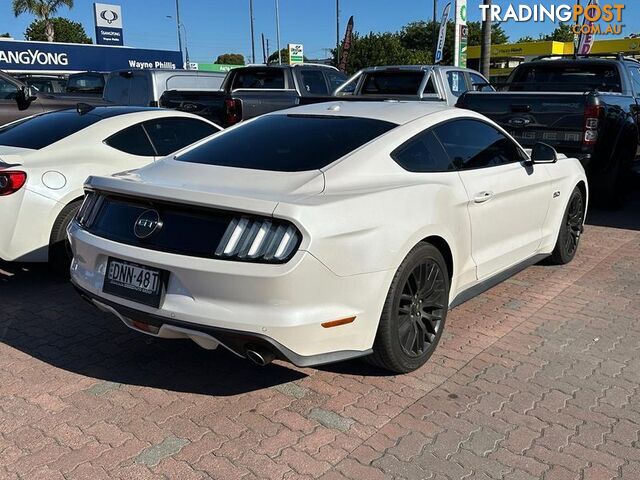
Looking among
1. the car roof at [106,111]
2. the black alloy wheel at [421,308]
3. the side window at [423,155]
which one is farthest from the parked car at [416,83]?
the black alloy wheel at [421,308]

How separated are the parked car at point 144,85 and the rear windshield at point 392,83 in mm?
2907

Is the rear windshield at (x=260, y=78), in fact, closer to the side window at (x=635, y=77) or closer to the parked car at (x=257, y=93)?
the parked car at (x=257, y=93)

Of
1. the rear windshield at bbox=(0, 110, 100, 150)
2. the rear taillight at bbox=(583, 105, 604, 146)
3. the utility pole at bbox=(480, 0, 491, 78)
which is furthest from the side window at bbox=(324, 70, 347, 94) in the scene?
the utility pole at bbox=(480, 0, 491, 78)

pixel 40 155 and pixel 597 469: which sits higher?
pixel 40 155

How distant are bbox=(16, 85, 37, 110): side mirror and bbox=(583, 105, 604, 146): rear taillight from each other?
8.28 m

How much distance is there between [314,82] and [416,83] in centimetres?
247

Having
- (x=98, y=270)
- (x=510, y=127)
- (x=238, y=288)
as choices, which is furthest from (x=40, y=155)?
(x=510, y=127)

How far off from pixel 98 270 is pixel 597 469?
270cm

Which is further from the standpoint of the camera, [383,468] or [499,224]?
[499,224]

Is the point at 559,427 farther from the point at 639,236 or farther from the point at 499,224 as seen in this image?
the point at 639,236

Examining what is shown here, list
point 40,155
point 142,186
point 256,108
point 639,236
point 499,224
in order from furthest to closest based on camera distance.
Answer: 1. point 256,108
2. point 639,236
3. point 40,155
4. point 499,224
5. point 142,186

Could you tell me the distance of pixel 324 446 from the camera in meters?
3.01

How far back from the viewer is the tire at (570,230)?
18.6ft

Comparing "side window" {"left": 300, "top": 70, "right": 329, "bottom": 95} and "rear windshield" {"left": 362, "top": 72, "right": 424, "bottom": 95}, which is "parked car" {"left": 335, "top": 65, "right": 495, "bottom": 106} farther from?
"side window" {"left": 300, "top": 70, "right": 329, "bottom": 95}
